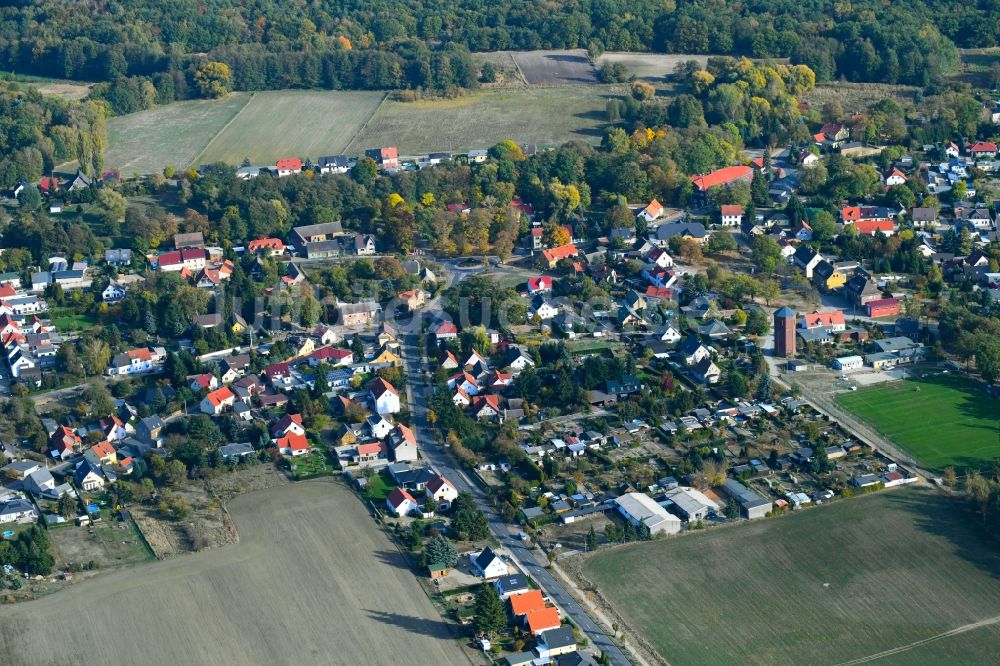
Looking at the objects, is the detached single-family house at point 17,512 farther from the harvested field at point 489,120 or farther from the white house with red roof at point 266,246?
the harvested field at point 489,120

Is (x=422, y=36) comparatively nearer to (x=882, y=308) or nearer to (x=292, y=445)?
(x=882, y=308)

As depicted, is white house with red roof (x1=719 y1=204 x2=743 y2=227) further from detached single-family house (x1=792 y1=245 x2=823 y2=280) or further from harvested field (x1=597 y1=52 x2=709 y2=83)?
harvested field (x1=597 y1=52 x2=709 y2=83)

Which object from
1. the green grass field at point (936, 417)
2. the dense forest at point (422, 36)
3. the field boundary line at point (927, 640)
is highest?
the dense forest at point (422, 36)

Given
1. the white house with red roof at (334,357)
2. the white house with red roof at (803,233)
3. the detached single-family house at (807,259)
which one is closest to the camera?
the white house with red roof at (334,357)

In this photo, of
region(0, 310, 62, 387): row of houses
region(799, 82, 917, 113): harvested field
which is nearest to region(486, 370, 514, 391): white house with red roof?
region(0, 310, 62, 387): row of houses

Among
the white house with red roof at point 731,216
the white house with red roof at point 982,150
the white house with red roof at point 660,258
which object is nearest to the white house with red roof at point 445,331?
the white house with red roof at point 660,258

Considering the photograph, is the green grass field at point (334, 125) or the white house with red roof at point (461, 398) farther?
the green grass field at point (334, 125)
